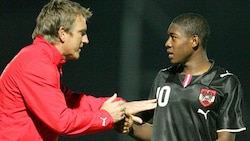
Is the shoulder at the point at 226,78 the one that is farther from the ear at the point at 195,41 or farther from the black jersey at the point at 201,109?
the ear at the point at 195,41

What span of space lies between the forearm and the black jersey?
0.50 feet

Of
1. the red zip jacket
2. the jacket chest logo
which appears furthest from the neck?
the red zip jacket

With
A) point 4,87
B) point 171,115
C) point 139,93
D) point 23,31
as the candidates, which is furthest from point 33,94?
point 23,31

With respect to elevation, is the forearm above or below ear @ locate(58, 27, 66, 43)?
below

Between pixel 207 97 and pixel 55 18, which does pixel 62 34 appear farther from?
pixel 207 97

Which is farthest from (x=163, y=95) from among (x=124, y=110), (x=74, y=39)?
(x=74, y=39)

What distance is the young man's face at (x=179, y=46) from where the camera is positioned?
14.2 feet

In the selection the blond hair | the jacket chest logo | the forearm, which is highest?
the blond hair

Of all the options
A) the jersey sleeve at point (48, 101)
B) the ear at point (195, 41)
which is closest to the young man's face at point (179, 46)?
the ear at point (195, 41)

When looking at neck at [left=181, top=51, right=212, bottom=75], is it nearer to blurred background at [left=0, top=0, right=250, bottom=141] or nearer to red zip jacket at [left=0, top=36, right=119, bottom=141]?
red zip jacket at [left=0, top=36, right=119, bottom=141]

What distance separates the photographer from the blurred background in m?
5.54

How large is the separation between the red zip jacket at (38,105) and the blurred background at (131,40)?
1657mm

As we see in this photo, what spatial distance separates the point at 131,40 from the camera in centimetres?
586

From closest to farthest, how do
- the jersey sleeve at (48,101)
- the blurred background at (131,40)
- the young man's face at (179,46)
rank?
the jersey sleeve at (48,101) → the young man's face at (179,46) → the blurred background at (131,40)
